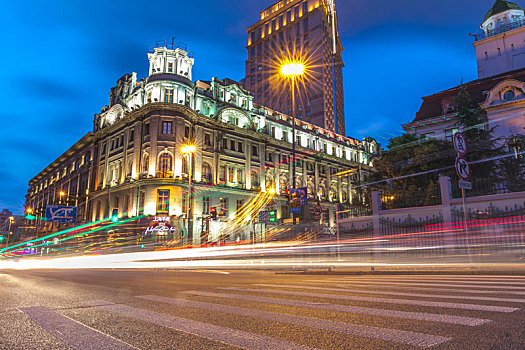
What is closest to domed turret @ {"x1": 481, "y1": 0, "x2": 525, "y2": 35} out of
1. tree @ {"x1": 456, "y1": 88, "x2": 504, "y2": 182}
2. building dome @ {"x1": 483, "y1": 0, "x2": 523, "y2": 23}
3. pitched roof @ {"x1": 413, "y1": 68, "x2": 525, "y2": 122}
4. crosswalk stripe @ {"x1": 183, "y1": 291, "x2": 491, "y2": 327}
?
building dome @ {"x1": 483, "y1": 0, "x2": 523, "y2": 23}

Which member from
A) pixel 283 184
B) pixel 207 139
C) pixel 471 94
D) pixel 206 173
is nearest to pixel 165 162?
pixel 206 173

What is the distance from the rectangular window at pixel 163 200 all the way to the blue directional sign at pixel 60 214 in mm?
11532

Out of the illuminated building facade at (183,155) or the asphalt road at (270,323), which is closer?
the asphalt road at (270,323)

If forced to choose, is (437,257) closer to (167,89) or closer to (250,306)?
(250,306)

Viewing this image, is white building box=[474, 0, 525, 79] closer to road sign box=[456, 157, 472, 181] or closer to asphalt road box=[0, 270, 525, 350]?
road sign box=[456, 157, 472, 181]

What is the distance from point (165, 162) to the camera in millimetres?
42688

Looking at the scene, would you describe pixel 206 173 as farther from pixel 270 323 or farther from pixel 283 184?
pixel 270 323

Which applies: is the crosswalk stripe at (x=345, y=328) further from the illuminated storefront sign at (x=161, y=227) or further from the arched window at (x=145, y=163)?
the arched window at (x=145, y=163)

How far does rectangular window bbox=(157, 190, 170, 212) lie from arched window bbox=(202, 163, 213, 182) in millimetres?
5954

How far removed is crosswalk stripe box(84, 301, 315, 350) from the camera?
8.82 feet

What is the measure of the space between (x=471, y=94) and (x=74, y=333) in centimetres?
4479

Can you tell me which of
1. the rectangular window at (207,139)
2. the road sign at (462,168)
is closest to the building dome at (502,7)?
the rectangular window at (207,139)

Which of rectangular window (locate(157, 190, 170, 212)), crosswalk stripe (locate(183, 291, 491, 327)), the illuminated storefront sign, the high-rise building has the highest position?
the high-rise building

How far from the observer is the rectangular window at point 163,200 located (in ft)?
135
